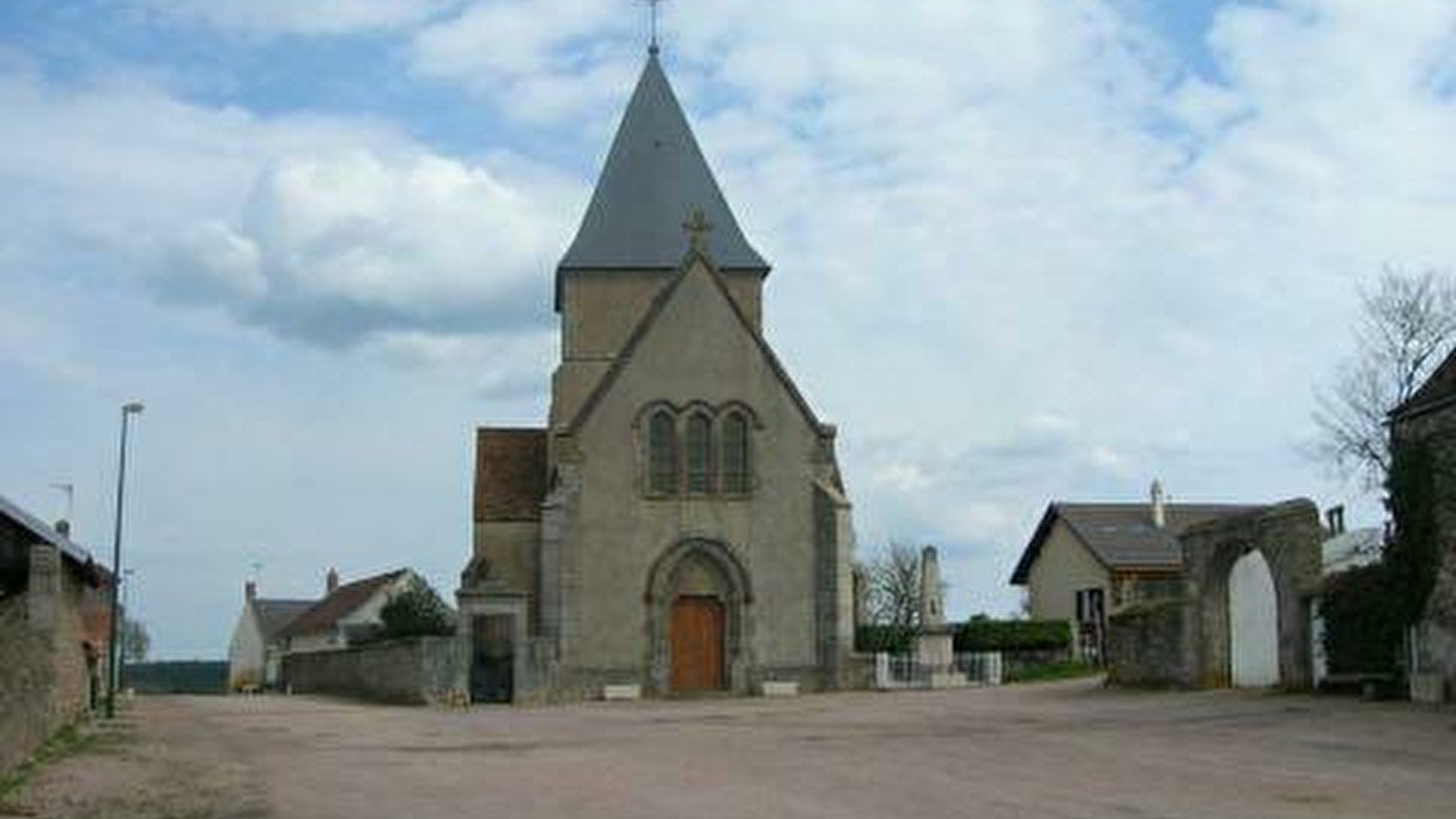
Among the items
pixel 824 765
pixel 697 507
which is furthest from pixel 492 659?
pixel 824 765

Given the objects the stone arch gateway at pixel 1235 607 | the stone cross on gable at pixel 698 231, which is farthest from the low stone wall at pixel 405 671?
the stone arch gateway at pixel 1235 607

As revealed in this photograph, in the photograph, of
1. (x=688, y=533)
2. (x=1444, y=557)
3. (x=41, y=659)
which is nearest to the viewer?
(x=41, y=659)

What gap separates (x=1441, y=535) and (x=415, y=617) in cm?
3558

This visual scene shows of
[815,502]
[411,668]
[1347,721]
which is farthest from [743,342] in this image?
[1347,721]

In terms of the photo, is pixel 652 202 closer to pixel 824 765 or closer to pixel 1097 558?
pixel 1097 558

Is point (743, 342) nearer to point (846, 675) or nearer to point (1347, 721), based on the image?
point (846, 675)

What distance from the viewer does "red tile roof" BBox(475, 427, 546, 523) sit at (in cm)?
5069

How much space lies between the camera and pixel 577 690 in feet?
147

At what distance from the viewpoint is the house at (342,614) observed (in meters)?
90.6

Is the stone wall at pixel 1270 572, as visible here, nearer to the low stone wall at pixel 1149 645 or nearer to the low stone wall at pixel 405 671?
the low stone wall at pixel 1149 645

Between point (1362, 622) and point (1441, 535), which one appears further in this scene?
point (1362, 622)

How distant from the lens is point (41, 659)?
968 inches

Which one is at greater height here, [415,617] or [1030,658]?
[415,617]

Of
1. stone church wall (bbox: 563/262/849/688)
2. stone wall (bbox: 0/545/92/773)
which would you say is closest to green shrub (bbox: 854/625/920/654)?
stone church wall (bbox: 563/262/849/688)
